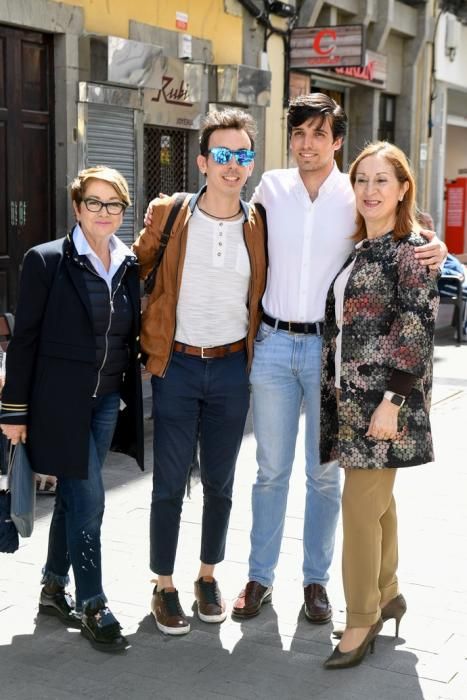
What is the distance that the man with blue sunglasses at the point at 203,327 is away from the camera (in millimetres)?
4172

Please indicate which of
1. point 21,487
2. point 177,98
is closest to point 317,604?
point 21,487

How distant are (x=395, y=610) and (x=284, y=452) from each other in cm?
75

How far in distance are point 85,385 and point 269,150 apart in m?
12.8

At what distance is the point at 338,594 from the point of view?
464 centimetres

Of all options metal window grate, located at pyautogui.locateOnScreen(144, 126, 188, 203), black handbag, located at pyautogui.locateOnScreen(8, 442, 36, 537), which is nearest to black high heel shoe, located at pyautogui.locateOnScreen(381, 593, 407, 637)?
black handbag, located at pyautogui.locateOnScreen(8, 442, 36, 537)

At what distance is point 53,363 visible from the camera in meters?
3.98

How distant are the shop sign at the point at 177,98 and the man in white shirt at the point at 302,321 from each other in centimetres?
935

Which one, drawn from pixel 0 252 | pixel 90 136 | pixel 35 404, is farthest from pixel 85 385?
pixel 90 136

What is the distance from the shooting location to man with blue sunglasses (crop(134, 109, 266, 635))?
4.17 metres

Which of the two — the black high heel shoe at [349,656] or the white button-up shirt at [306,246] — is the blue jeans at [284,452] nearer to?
the white button-up shirt at [306,246]

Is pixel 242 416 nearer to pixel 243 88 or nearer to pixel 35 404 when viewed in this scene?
pixel 35 404

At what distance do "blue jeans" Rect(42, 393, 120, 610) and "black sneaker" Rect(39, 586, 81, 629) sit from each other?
0.24 feet

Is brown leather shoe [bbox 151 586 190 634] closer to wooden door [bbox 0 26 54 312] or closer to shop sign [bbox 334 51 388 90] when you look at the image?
wooden door [bbox 0 26 54 312]

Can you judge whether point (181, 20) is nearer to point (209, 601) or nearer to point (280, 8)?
point (280, 8)
